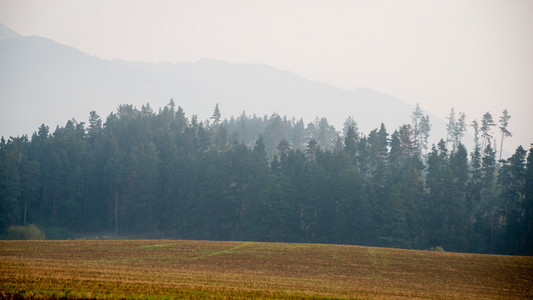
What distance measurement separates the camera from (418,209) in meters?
79.9

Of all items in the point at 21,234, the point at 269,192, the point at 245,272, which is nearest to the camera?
the point at 245,272

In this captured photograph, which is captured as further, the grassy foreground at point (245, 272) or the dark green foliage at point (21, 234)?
the dark green foliage at point (21, 234)

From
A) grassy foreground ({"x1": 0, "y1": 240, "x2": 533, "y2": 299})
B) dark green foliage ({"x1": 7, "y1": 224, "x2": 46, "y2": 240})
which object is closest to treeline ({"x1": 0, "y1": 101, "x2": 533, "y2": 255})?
dark green foliage ({"x1": 7, "y1": 224, "x2": 46, "y2": 240})

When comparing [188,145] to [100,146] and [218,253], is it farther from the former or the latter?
[218,253]

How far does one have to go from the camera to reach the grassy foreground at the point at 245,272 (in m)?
25.0

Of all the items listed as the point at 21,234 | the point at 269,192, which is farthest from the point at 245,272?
the point at 21,234

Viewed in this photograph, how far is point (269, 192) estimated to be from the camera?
283 feet

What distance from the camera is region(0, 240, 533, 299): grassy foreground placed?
25.0 m

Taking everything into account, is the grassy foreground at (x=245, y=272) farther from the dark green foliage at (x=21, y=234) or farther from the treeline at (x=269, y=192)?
the treeline at (x=269, y=192)

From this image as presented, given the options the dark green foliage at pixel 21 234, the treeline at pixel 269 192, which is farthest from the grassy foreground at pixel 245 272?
the treeline at pixel 269 192

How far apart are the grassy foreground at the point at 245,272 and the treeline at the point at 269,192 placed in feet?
89.8

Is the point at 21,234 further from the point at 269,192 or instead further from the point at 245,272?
the point at 245,272

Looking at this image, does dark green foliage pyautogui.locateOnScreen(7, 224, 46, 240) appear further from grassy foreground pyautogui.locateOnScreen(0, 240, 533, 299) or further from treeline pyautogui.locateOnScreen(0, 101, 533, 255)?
grassy foreground pyautogui.locateOnScreen(0, 240, 533, 299)

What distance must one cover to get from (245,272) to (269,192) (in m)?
47.7
